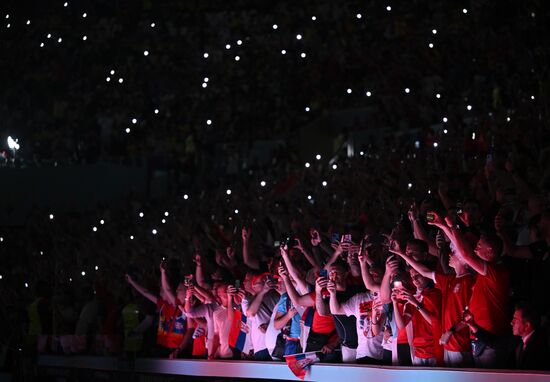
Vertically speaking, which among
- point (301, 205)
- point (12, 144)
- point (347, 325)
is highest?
point (12, 144)

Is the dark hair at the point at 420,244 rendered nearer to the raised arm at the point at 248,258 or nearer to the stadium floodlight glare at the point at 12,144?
the raised arm at the point at 248,258

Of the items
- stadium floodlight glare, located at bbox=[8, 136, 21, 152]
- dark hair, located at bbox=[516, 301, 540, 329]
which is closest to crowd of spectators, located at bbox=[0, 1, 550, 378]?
dark hair, located at bbox=[516, 301, 540, 329]

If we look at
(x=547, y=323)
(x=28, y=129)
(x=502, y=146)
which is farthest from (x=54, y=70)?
(x=547, y=323)

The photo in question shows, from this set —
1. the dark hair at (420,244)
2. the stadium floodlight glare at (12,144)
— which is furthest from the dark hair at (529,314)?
the stadium floodlight glare at (12,144)

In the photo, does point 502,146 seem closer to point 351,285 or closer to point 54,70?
point 351,285

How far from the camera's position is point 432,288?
689cm

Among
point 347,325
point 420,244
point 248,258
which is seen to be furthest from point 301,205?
point 420,244

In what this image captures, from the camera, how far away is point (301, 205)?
1480cm

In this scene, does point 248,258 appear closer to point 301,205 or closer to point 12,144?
point 301,205

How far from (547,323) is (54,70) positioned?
2102 centimetres

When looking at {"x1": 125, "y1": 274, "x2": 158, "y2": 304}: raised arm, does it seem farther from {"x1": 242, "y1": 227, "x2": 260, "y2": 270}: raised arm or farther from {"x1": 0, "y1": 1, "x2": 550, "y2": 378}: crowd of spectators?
{"x1": 242, "y1": 227, "x2": 260, "y2": 270}: raised arm

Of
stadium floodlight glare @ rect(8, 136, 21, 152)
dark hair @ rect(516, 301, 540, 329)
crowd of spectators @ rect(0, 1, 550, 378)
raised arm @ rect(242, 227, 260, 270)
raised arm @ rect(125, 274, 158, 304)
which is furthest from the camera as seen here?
stadium floodlight glare @ rect(8, 136, 21, 152)

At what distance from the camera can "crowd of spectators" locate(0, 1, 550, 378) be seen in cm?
692

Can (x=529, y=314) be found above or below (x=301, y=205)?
below
